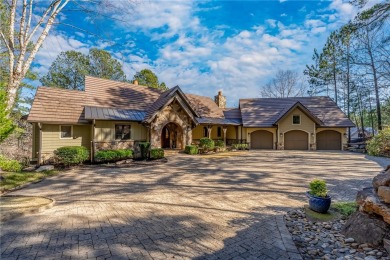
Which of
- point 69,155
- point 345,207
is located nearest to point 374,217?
point 345,207

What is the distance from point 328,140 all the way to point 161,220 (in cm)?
2549

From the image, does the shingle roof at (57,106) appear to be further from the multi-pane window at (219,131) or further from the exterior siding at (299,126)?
the exterior siding at (299,126)

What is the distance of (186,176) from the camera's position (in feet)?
32.2

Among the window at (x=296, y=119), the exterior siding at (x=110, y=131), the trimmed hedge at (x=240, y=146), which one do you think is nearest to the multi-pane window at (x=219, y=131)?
the trimmed hedge at (x=240, y=146)

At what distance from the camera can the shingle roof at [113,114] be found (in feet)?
47.2

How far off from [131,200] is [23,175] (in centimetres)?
715

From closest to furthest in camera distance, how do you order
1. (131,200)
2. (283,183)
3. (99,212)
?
(99,212), (131,200), (283,183)

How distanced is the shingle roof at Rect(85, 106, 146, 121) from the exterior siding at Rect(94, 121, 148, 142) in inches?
20.5

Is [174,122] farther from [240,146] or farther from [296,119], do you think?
[296,119]

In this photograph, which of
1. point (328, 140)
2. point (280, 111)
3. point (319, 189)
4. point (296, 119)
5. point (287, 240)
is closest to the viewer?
point (287, 240)

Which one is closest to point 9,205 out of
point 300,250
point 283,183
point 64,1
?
point 300,250

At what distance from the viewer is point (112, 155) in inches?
542

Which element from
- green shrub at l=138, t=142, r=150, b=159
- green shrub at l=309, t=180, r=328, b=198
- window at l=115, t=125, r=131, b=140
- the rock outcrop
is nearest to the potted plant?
green shrub at l=309, t=180, r=328, b=198

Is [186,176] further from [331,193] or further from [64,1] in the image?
[64,1]
